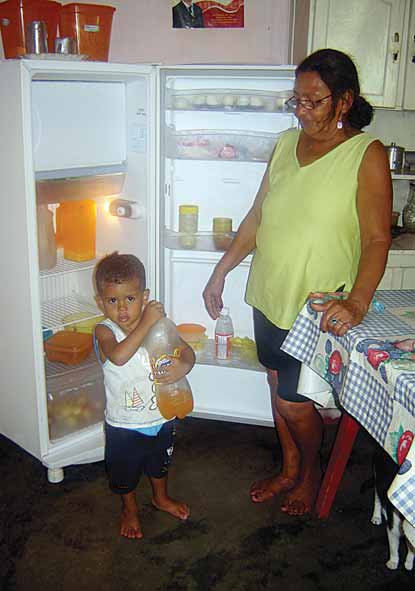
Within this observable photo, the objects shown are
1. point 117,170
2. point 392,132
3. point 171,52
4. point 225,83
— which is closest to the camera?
point 117,170

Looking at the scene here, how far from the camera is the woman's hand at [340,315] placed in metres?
1.60

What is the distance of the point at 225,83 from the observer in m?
2.66

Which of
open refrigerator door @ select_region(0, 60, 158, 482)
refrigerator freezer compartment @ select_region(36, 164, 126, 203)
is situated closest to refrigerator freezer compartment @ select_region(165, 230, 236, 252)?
open refrigerator door @ select_region(0, 60, 158, 482)

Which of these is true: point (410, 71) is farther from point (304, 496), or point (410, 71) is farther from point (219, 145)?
point (304, 496)

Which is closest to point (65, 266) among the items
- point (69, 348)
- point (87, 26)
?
point (69, 348)

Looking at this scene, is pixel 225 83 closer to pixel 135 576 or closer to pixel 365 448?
pixel 365 448

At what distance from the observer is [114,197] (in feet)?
8.48

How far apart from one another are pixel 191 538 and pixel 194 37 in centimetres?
213

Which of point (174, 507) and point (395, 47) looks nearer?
point (174, 507)

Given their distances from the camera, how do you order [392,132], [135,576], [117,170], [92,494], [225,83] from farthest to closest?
1. [392,132]
2. [225,83]
3. [117,170]
4. [92,494]
5. [135,576]

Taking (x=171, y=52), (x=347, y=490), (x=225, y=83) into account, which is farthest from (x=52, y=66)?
(x=347, y=490)

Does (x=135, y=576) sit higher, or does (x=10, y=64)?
(x=10, y=64)

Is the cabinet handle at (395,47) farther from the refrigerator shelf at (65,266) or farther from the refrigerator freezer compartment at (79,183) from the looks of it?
the refrigerator shelf at (65,266)

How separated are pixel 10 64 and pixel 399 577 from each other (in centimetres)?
198
